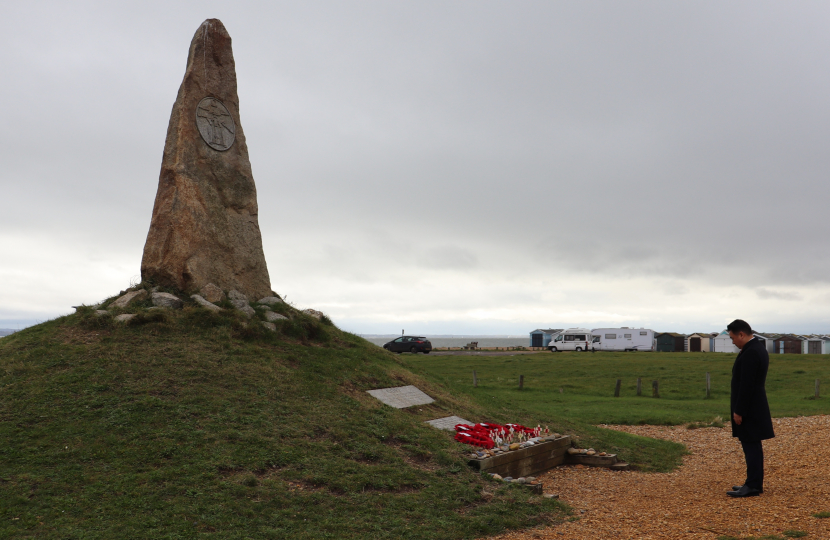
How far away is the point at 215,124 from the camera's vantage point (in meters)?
13.3

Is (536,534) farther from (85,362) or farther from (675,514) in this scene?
(85,362)

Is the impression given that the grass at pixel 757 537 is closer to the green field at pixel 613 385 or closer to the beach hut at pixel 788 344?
the green field at pixel 613 385

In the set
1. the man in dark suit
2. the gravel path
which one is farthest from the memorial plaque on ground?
the man in dark suit

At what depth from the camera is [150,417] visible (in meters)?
7.85

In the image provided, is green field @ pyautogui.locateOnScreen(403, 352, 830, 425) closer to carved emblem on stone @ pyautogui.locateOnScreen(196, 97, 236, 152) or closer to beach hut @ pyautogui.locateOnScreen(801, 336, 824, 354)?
carved emblem on stone @ pyautogui.locateOnScreen(196, 97, 236, 152)

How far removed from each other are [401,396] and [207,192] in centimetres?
666

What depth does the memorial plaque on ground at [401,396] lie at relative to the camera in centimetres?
1068

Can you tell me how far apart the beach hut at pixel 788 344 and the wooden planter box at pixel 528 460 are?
5158cm

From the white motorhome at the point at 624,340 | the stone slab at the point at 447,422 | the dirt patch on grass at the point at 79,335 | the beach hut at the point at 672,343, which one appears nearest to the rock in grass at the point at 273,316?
the dirt patch on grass at the point at 79,335

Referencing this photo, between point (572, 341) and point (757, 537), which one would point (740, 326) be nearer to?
point (757, 537)

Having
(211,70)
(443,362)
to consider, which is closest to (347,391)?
(211,70)

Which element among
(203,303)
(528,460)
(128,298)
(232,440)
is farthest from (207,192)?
(528,460)

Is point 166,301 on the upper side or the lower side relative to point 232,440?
upper

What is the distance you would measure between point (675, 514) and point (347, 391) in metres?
5.99
